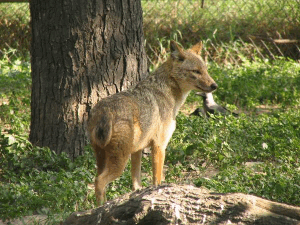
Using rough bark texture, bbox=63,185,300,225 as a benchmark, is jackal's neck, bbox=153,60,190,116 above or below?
above

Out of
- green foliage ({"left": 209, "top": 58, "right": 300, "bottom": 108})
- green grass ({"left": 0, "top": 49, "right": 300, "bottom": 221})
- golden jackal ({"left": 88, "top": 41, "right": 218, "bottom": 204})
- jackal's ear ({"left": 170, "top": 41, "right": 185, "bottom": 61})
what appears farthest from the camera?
green foliage ({"left": 209, "top": 58, "right": 300, "bottom": 108})

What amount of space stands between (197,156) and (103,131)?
7.06 feet

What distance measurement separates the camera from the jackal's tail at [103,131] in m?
4.78

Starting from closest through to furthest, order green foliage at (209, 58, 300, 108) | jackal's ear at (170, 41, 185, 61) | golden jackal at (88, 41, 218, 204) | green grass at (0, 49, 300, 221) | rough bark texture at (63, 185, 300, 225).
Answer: rough bark texture at (63, 185, 300, 225)
golden jackal at (88, 41, 218, 204)
green grass at (0, 49, 300, 221)
jackal's ear at (170, 41, 185, 61)
green foliage at (209, 58, 300, 108)

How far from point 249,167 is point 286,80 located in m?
3.95

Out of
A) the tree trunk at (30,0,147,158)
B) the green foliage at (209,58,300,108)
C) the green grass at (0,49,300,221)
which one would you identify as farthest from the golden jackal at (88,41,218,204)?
the green foliage at (209,58,300,108)

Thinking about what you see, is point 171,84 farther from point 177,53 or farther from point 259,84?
point 259,84

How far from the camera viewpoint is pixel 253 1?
11680mm

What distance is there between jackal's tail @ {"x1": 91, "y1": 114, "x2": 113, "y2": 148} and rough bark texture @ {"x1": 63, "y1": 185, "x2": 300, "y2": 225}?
1.22 metres

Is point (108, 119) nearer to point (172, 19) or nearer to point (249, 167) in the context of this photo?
point (249, 167)

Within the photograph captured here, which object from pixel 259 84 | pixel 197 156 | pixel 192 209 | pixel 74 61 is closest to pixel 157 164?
pixel 197 156

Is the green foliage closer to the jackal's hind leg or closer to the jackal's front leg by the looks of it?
the jackal's front leg

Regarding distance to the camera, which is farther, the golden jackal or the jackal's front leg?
the jackal's front leg

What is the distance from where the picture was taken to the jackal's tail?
478 cm
